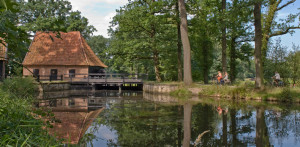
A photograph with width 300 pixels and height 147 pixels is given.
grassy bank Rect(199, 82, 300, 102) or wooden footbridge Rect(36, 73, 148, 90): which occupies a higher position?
wooden footbridge Rect(36, 73, 148, 90)

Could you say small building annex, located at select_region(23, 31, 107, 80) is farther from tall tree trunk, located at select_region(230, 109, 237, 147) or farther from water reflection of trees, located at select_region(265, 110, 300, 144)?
water reflection of trees, located at select_region(265, 110, 300, 144)

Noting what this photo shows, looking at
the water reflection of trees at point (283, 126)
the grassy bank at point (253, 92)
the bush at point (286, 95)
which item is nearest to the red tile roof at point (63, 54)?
the grassy bank at point (253, 92)

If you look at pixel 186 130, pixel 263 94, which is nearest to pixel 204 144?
pixel 186 130

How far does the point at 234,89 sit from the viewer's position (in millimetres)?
16641

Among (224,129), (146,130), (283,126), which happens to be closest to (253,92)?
(283,126)

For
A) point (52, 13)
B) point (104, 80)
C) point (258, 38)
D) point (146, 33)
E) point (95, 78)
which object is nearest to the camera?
point (258, 38)

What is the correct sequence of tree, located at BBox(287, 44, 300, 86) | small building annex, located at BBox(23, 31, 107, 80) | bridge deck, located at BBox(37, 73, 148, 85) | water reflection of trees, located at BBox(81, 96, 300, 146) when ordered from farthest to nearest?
small building annex, located at BBox(23, 31, 107, 80) → bridge deck, located at BBox(37, 73, 148, 85) → tree, located at BBox(287, 44, 300, 86) → water reflection of trees, located at BBox(81, 96, 300, 146)

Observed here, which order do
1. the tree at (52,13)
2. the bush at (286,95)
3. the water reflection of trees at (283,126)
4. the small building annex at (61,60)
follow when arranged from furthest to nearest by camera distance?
1. the tree at (52,13)
2. the small building annex at (61,60)
3. the bush at (286,95)
4. the water reflection of trees at (283,126)

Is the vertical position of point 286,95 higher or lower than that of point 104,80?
lower

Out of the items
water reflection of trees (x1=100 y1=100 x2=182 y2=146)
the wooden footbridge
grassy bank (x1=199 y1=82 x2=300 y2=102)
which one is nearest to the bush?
grassy bank (x1=199 y1=82 x2=300 y2=102)

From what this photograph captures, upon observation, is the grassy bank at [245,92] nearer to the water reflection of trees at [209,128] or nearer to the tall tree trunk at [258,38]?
the tall tree trunk at [258,38]

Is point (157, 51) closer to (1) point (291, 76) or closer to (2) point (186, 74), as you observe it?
(2) point (186, 74)

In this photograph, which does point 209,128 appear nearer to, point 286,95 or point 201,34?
point 286,95

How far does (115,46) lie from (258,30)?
15079 mm
